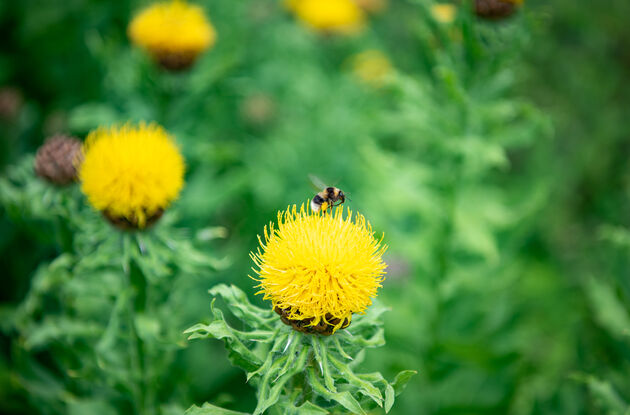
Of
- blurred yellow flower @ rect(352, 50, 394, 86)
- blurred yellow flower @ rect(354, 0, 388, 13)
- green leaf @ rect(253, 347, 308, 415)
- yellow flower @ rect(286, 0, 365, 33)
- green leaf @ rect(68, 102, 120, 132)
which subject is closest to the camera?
green leaf @ rect(253, 347, 308, 415)

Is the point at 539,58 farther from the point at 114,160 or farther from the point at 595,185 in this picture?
the point at 114,160

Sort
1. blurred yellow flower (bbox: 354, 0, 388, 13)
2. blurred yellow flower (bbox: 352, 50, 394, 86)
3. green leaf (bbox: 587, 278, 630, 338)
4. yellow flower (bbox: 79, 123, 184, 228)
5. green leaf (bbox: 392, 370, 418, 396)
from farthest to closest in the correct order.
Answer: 1. blurred yellow flower (bbox: 354, 0, 388, 13)
2. blurred yellow flower (bbox: 352, 50, 394, 86)
3. green leaf (bbox: 587, 278, 630, 338)
4. yellow flower (bbox: 79, 123, 184, 228)
5. green leaf (bbox: 392, 370, 418, 396)

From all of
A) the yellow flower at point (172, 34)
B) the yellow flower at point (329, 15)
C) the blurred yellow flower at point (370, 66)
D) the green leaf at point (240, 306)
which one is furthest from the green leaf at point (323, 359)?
the yellow flower at point (329, 15)

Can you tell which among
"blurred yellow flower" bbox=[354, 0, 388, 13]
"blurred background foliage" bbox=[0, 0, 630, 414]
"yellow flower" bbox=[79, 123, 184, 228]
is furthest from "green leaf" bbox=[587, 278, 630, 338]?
"blurred yellow flower" bbox=[354, 0, 388, 13]

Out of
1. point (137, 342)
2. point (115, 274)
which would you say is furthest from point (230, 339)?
point (115, 274)

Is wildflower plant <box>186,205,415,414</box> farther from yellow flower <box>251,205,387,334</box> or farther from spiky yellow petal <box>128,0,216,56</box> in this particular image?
spiky yellow petal <box>128,0,216,56</box>

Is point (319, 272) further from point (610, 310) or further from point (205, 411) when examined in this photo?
point (610, 310)

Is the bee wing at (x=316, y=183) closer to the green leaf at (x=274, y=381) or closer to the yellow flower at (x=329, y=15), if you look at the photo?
the green leaf at (x=274, y=381)
